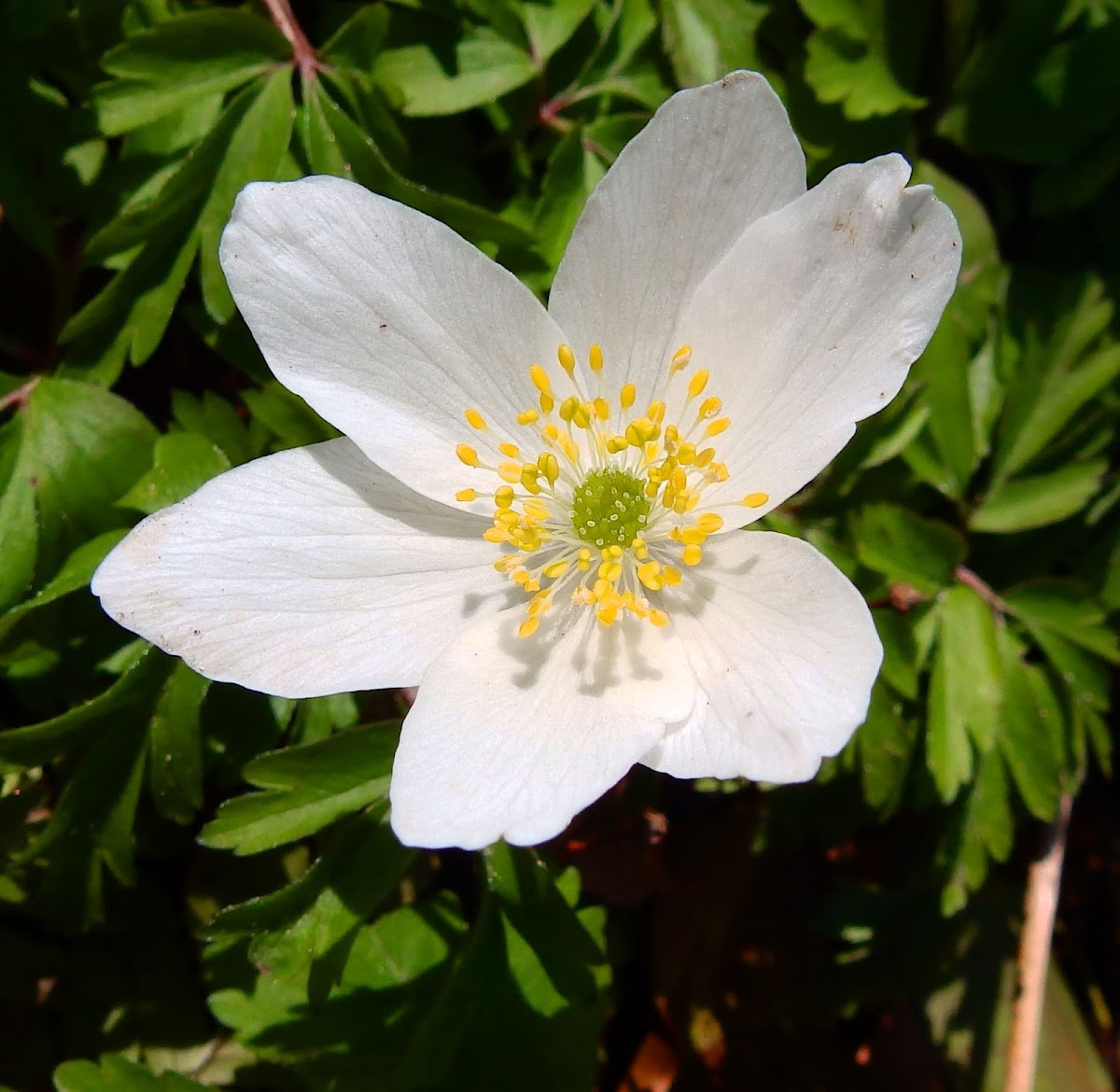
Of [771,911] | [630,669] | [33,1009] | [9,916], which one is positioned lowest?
[771,911]

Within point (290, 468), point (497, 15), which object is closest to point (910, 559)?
point (290, 468)

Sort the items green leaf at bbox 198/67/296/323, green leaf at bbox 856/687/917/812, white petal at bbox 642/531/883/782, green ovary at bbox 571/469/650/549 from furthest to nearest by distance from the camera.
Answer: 1. green leaf at bbox 856/687/917/812
2. green leaf at bbox 198/67/296/323
3. green ovary at bbox 571/469/650/549
4. white petal at bbox 642/531/883/782

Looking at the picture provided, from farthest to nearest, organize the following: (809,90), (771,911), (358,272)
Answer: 1. (771,911)
2. (809,90)
3. (358,272)

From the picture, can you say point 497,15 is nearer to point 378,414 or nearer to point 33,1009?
point 378,414

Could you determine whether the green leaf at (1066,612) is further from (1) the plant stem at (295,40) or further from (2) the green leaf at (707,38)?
(1) the plant stem at (295,40)

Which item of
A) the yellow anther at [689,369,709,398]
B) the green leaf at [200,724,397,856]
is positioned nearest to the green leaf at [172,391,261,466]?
the green leaf at [200,724,397,856]

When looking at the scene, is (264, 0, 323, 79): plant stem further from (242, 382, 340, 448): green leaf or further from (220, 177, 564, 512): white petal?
(242, 382, 340, 448): green leaf

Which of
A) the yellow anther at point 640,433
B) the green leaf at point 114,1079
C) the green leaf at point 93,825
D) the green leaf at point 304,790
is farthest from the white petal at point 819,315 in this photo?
the green leaf at point 114,1079
